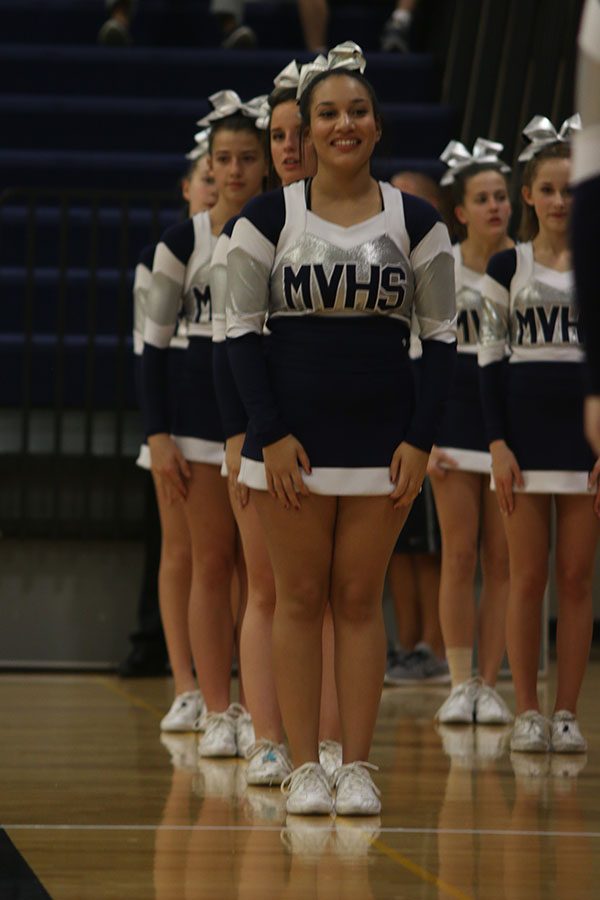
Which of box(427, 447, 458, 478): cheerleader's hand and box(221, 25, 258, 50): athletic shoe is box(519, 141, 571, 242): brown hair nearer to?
box(427, 447, 458, 478): cheerleader's hand

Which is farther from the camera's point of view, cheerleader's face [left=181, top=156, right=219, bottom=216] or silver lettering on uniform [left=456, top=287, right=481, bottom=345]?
silver lettering on uniform [left=456, top=287, right=481, bottom=345]

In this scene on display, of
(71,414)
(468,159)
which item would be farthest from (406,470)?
(71,414)

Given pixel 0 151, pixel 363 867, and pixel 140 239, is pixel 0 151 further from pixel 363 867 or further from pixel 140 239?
pixel 363 867

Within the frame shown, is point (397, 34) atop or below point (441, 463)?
atop

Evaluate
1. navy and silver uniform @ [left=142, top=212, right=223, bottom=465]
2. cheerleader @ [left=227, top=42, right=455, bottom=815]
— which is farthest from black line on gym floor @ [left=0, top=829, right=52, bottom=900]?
navy and silver uniform @ [left=142, top=212, right=223, bottom=465]

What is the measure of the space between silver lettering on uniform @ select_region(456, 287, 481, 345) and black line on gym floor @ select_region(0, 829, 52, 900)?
2.32 m

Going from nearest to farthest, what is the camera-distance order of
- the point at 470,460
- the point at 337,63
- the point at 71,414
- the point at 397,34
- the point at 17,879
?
the point at 17,879
the point at 337,63
the point at 470,460
the point at 71,414
the point at 397,34

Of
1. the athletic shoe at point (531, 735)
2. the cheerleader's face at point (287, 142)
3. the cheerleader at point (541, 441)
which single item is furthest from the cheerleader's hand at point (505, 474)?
the cheerleader's face at point (287, 142)

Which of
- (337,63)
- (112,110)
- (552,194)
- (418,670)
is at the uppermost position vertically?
(112,110)

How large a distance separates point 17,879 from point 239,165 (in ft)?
6.13

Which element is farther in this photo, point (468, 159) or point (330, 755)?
point (468, 159)

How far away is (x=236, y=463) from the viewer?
3.31 meters

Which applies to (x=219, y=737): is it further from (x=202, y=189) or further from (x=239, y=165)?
(x=202, y=189)

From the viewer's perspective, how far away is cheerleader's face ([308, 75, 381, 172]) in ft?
9.58
